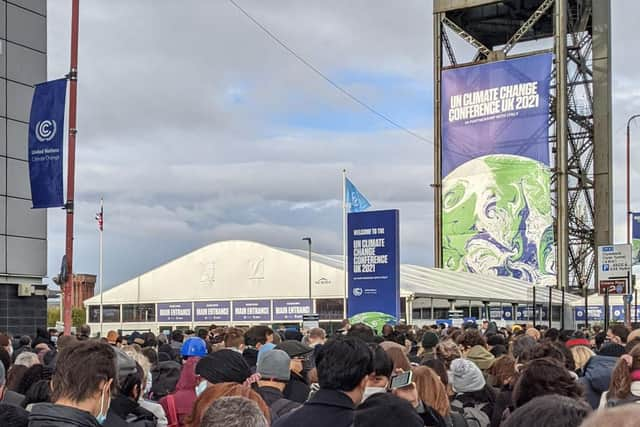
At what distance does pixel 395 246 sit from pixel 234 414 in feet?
63.1

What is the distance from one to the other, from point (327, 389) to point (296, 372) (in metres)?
3.04

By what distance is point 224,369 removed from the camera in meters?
6.37

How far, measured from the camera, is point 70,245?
58.1ft

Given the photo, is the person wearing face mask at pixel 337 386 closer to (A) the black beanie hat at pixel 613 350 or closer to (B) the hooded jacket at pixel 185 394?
(B) the hooded jacket at pixel 185 394

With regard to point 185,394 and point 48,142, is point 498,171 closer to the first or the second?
point 48,142

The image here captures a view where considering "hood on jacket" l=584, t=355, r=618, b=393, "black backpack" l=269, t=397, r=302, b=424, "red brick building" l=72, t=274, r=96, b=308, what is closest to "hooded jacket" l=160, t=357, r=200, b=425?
"black backpack" l=269, t=397, r=302, b=424

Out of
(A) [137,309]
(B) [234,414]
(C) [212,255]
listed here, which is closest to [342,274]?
(C) [212,255]

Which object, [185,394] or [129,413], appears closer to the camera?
[129,413]

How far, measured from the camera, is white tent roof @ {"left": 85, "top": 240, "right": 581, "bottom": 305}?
49.5 m

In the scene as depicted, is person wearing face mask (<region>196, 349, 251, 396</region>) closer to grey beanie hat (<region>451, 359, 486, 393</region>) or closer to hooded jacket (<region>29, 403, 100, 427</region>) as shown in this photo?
hooded jacket (<region>29, 403, 100, 427</region>)

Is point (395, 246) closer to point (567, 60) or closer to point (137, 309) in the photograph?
point (137, 309)

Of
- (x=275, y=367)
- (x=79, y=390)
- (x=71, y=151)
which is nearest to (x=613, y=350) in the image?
(x=275, y=367)

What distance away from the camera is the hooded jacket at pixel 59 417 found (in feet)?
14.9

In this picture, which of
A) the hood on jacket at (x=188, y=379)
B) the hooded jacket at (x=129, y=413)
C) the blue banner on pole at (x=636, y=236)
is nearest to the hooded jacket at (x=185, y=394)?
the hood on jacket at (x=188, y=379)
